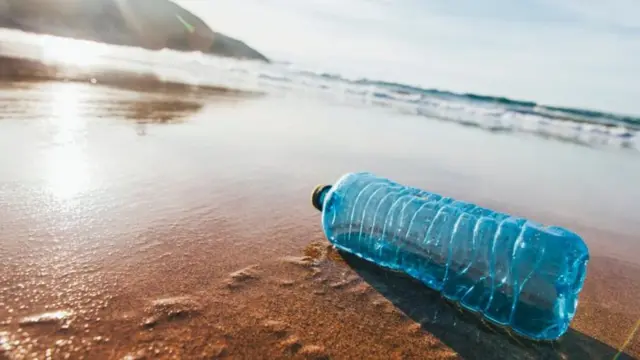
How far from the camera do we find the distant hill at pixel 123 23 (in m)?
36.5

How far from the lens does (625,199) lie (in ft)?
12.8

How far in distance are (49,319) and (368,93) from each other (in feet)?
53.3

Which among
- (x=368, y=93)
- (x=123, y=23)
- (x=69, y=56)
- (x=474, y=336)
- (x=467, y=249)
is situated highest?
(x=123, y=23)

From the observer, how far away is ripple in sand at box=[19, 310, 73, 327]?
1.23 meters

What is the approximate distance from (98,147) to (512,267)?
3.24m

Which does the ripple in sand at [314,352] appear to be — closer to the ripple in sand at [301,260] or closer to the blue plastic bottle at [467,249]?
the ripple in sand at [301,260]

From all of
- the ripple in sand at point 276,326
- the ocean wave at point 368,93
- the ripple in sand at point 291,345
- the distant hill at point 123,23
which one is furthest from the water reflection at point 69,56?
the distant hill at point 123,23

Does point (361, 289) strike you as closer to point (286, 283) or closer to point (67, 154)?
point (286, 283)

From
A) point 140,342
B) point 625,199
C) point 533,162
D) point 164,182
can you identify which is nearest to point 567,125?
point 533,162

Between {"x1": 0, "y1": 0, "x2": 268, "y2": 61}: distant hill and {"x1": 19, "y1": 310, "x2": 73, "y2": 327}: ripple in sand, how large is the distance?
130ft

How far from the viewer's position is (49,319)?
4.09 feet

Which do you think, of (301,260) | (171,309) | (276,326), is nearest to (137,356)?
(171,309)

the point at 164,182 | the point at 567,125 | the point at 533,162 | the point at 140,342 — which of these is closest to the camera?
the point at 140,342

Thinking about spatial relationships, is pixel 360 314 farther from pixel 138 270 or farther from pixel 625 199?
pixel 625 199
